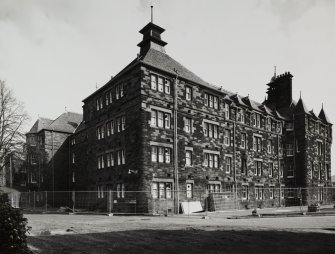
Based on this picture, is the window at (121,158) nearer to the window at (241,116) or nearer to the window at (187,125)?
the window at (187,125)

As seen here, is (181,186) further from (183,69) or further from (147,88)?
(183,69)

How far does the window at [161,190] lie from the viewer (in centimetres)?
2853

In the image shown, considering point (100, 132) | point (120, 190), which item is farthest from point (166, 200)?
point (100, 132)

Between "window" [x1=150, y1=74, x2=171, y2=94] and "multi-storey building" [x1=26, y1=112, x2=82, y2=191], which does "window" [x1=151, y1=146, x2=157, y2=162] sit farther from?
"multi-storey building" [x1=26, y1=112, x2=82, y2=191]

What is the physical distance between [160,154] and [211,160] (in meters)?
7.47

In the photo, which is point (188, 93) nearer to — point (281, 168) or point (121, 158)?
point (121, 158)

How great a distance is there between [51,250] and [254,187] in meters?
33.9

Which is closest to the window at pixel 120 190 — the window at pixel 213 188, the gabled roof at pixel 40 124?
the window at pixel 213 188

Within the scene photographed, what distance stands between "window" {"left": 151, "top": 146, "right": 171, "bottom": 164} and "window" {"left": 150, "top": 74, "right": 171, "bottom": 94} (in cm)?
539

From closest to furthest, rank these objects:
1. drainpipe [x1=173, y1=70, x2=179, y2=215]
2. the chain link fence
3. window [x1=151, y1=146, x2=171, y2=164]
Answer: the chain link fence, window [x1=151, y1=146, x2=171, y2=164], drainpipe [x1=173, y1=70, x2=179, y2=215]

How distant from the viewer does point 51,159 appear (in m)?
46.0

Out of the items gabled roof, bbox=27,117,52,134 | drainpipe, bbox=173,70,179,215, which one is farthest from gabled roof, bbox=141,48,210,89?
gabled roof, bbox=27,117,52,134

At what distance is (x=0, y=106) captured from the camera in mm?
33625

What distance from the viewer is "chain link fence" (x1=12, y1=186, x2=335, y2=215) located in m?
28.3
